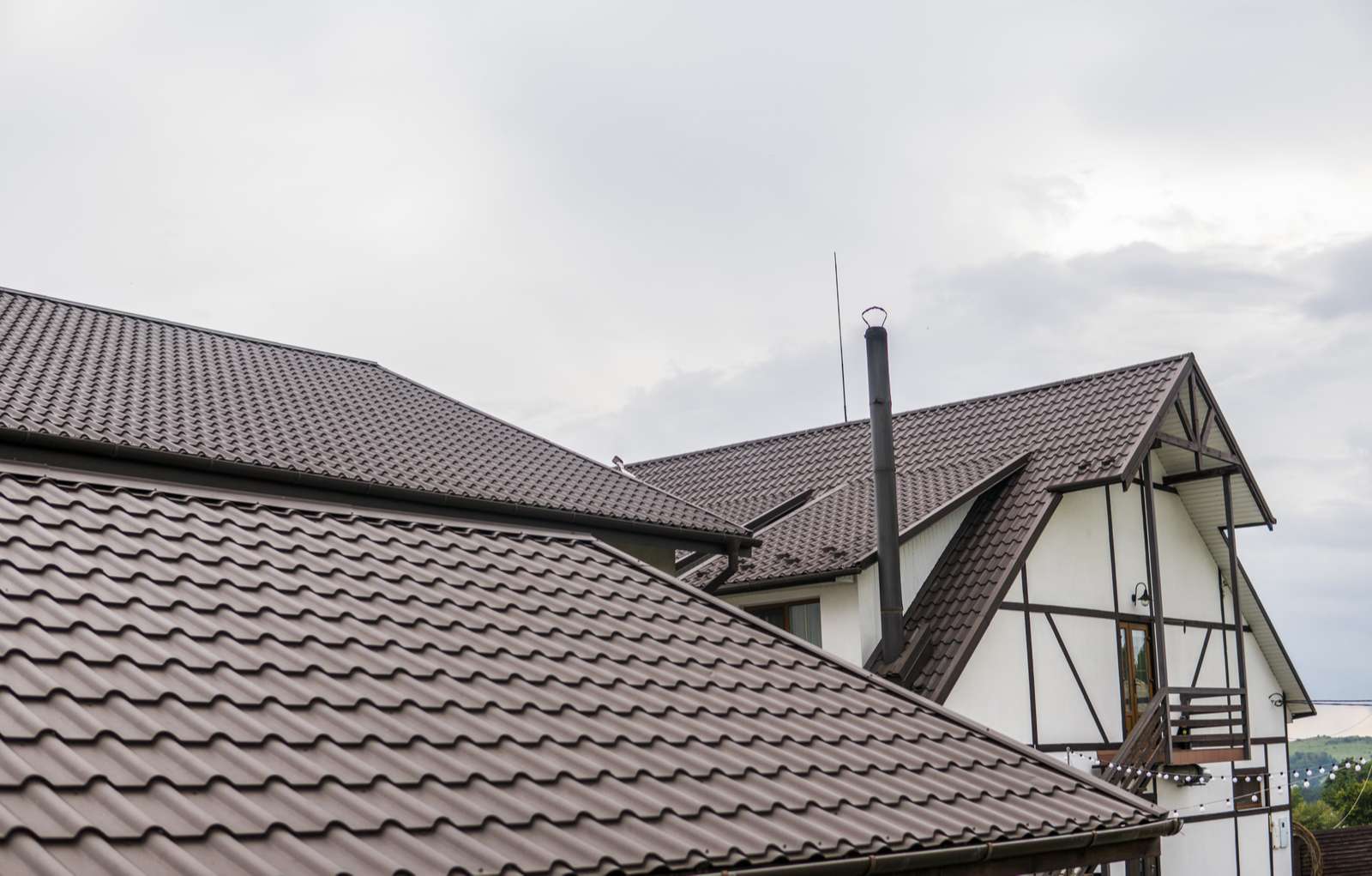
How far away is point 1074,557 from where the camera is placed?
1695 centimetres

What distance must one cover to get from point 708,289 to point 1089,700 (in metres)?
11.7

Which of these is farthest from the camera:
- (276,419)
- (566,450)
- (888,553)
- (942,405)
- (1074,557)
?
(942,405)

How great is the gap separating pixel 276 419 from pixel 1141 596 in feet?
37.2

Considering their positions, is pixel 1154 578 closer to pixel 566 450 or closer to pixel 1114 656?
pixel 1114 656

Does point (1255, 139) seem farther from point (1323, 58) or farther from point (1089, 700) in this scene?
point (1089, 700)

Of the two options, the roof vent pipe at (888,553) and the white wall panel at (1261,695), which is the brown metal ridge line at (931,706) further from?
the white wall panel at (1261,695)

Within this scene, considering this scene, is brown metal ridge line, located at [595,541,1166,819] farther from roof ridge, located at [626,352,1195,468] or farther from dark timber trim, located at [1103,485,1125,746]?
roof ridge, located at [626,352,1195,468]

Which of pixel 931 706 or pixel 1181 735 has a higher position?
pixel 931 706

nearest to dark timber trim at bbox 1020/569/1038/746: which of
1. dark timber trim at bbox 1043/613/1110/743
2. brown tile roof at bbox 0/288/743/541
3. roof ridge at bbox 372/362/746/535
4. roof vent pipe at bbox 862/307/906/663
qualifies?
dark timber trim at bbox 1043/613/1110/743

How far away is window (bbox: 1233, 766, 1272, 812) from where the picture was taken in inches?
757

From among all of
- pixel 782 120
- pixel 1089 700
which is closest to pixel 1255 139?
pixel 782 120

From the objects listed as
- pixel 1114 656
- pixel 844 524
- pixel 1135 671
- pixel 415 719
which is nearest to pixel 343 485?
pixel 844 524

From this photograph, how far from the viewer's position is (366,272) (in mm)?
20547

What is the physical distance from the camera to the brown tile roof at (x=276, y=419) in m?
11.4
